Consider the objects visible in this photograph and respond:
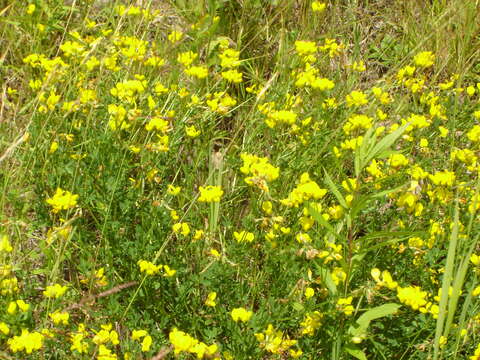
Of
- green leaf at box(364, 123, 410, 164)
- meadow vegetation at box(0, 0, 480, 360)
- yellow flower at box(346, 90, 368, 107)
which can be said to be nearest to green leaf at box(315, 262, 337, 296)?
meadow vegetation at box(0, 0, 480, 360)

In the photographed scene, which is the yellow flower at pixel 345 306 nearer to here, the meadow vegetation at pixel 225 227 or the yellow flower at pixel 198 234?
the meadow vegetation at pixel 225 227

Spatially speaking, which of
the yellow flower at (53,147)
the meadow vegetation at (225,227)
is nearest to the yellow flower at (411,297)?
the meadow vegetation at (225,227)

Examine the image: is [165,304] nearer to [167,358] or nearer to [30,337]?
[167,358]

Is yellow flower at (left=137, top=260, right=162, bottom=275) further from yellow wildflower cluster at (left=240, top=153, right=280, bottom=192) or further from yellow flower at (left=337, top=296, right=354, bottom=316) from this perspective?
yellow flower at (left=337, top=296, right=354, bottom=316)

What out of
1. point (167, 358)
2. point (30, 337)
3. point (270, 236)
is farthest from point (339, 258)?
point (30, 337)

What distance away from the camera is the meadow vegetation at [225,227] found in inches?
74.8

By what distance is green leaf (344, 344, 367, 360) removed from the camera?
6.29ft

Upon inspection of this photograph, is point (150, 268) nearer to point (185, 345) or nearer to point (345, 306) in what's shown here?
point (185, 345)

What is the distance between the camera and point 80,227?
2.30 meters

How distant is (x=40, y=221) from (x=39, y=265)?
31 cm

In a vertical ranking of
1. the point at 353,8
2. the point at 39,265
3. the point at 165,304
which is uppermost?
the point at 353,8

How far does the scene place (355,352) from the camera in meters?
1.93

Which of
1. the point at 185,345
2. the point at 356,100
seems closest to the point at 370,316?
the point at 185,345

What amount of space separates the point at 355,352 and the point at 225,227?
2.42 feet
